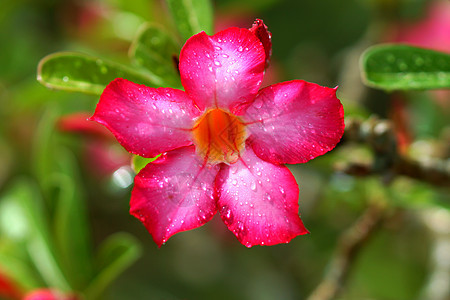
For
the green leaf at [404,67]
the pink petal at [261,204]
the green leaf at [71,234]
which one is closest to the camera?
the pink petal at [261,204]

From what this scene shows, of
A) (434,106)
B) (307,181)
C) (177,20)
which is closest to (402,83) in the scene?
(177,20)

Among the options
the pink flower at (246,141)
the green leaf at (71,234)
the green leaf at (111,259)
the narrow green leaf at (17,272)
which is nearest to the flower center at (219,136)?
the pink flower at (246,141)

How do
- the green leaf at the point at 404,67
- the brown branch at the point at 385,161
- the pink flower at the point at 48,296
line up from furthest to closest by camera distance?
the pink flower at the point at 48,296
the brown branch at the point at 385,161
the green leaf at the point at 404,67

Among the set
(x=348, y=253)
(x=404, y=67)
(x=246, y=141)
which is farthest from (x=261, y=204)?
(x=348, y=253)

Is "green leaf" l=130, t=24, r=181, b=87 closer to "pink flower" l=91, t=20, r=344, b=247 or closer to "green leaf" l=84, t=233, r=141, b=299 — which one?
"pink flower" l=91, t=20, r=344, b=247

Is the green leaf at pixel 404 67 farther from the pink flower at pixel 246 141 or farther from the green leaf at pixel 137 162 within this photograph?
the green leaf at pixel 137 162

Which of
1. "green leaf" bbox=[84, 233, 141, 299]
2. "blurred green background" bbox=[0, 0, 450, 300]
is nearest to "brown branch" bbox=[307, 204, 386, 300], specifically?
"blurred green background" bbox=[0, 0, 450, 300]

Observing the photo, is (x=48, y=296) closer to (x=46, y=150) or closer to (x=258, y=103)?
(x=46, y=150)
